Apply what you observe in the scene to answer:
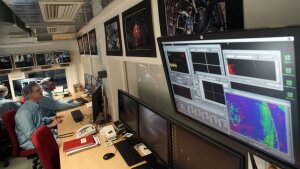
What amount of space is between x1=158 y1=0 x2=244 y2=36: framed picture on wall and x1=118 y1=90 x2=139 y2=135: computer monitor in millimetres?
709

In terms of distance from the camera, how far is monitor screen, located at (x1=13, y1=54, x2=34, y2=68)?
17.8ft

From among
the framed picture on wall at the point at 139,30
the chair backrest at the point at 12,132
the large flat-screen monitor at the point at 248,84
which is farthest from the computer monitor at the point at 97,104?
the large flat-screen monitor at the point at 248,84

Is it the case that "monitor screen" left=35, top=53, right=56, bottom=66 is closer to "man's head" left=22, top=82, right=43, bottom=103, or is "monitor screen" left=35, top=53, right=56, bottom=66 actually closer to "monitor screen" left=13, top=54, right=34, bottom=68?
"monitor screen" left=13, top=54, right=34, bottom=68

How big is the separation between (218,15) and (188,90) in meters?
0.36

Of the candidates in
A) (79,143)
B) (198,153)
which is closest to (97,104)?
(79,143)

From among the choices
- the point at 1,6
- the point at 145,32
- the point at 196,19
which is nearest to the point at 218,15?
the point at 196,19

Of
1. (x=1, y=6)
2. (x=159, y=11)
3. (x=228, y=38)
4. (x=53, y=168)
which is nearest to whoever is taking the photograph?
(x=228, y=38)

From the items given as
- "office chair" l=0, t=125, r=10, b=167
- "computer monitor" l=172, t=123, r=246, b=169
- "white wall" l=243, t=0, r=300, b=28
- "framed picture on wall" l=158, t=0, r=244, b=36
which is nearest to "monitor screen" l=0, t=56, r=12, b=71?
"office chair" l=0, t=125, r=10, b=167

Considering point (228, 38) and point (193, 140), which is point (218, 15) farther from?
point (193, 140)

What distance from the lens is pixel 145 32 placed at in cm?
180

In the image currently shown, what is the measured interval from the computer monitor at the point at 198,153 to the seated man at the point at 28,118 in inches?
90.5

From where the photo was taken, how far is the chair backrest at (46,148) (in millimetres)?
2053

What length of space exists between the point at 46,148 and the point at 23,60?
409cm

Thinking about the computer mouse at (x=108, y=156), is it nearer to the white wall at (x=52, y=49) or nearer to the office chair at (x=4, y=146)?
the office chair at (x=4, y=146)
